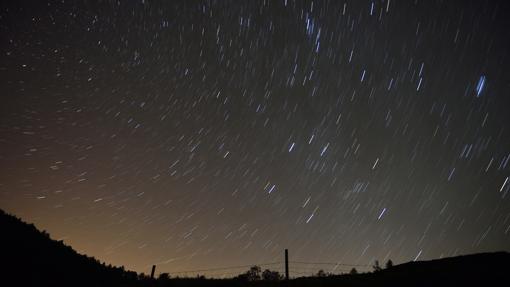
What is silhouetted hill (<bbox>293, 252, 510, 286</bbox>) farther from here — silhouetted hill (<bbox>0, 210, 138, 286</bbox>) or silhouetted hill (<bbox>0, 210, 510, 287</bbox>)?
silhouetted hill (<bbox>0, 210, 138, 286</bbox>)

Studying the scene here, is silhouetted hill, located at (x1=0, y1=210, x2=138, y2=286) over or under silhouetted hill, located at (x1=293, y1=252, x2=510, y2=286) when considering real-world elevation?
over

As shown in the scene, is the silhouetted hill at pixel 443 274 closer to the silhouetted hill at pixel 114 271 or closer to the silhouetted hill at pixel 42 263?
the silhouetted hill at pixel 114 271

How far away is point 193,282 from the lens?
18.8m

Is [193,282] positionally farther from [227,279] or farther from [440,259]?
[440,259]

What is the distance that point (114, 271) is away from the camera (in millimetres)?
30547

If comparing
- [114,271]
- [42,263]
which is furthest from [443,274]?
[114,271]

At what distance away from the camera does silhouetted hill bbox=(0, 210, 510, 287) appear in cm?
1413

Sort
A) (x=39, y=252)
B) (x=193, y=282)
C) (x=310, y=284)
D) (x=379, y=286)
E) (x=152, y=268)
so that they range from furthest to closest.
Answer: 1. (x=39, y=252)
2. (x=152, y=268)
3. (x=193, y=282)
4. (x=310, y=284)
5. (x=379, y=286)

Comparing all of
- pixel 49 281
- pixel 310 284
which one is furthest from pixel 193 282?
pixel 49 281

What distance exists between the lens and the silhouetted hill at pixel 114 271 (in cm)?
1413

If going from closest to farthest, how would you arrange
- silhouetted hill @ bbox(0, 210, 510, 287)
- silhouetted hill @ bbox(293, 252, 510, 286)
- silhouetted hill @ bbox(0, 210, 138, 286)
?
silhouetted hill @ bbox(293, 252, 510, 286), silhouetted hill @ bbox(0, 210, 510, 287), silhouetted hill @ bbox(0, 210, 138, 286)

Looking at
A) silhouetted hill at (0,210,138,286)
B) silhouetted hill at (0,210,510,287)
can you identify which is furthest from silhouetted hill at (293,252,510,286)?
silhouetted hill at (0,210,138,286)

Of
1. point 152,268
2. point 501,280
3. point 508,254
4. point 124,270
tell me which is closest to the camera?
point 501,280

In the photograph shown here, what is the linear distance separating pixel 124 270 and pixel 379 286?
91.4 ft
